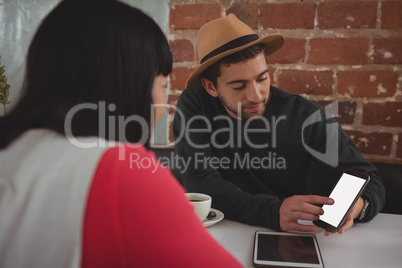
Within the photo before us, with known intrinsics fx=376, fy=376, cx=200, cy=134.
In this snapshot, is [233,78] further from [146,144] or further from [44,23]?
[44,23]

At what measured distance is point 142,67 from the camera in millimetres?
522

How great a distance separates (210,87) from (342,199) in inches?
23.2

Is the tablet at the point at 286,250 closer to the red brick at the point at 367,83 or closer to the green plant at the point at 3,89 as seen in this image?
the red brick at the point at 367,83

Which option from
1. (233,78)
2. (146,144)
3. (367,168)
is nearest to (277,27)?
(233,78)

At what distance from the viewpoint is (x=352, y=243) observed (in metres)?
0.73

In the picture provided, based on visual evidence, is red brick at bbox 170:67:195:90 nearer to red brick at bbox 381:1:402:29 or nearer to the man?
the man

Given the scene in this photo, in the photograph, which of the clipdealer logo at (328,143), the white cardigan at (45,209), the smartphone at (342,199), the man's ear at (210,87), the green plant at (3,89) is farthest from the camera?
the green plant at (3,89)

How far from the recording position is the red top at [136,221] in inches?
14.3

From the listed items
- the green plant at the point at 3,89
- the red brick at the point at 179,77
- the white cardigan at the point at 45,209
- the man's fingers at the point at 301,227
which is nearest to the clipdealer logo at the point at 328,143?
the man's fingers at the point at 301,227

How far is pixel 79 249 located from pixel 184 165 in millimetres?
754

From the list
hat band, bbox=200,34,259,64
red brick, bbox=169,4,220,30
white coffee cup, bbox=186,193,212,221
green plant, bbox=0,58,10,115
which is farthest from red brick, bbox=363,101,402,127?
green plant, bbox=0,58,10,115

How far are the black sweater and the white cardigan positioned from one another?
2.33 ft

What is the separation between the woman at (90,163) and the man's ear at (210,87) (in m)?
0.68

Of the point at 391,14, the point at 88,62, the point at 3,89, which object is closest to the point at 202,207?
the point at 88,62
